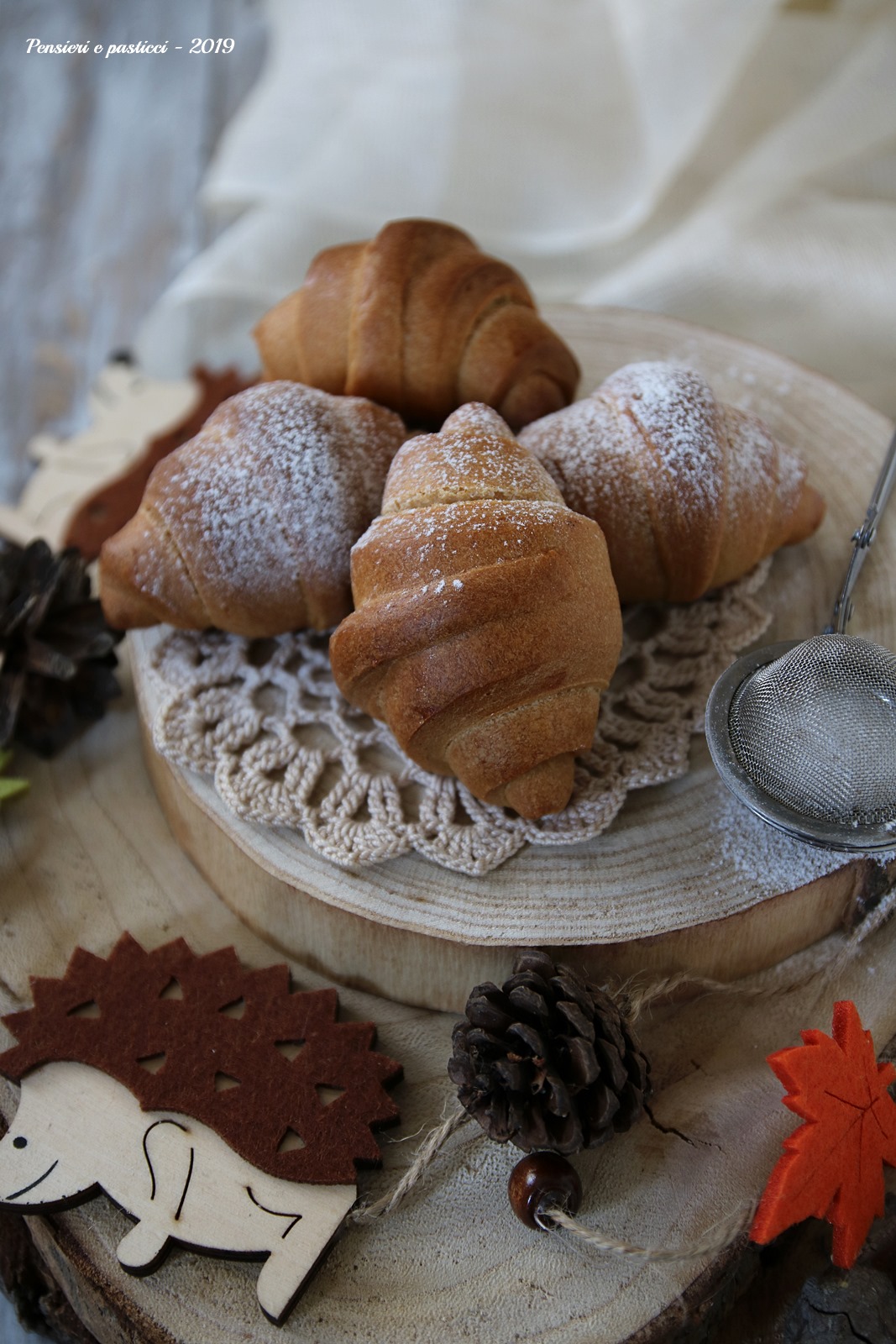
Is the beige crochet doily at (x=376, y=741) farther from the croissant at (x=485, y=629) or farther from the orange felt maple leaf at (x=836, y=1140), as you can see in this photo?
the orange felt maple leaf at (x=836, y=1140)

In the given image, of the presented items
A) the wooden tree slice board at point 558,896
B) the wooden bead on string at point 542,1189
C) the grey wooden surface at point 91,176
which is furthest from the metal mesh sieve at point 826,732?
the grey wooden surface at point 91,176

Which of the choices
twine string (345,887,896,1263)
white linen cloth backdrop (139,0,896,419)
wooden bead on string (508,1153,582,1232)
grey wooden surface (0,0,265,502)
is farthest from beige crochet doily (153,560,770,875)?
grey wooden surface (0,0,265,502)

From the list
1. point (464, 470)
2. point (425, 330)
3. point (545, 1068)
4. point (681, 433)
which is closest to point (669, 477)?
point (681, 433)

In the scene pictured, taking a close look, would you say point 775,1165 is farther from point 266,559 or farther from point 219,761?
point 266,559

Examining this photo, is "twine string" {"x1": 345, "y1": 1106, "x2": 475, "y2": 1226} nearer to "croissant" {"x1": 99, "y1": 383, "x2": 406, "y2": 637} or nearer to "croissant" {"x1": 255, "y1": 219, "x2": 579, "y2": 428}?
"croissant" {"x1": 99, "y1": 383, "x2": 406, "y2": 637}

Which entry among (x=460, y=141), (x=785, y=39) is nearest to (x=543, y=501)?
(x=460, y=141)

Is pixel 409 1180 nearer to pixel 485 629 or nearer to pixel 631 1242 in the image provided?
pixel 631 1242
